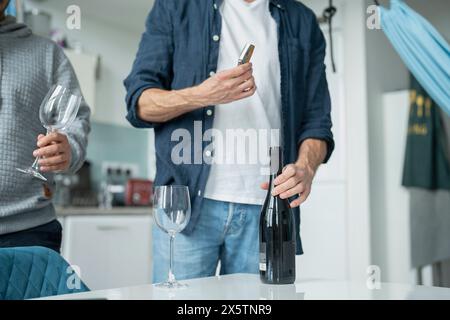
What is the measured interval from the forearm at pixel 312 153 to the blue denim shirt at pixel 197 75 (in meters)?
0.01

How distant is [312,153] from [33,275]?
22.7 inches

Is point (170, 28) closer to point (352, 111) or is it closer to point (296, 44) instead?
point (296, 44)

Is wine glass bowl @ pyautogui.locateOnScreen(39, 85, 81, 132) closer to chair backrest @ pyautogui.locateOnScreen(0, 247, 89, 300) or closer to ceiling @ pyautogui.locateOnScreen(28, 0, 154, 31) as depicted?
chair backrest @ pyautogui.locateOnScreen(0, 247, 89, 300)

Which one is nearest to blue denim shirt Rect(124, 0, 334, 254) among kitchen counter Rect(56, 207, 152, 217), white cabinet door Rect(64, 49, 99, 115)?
kitchen counter Rect(56, 207, 152, 217)

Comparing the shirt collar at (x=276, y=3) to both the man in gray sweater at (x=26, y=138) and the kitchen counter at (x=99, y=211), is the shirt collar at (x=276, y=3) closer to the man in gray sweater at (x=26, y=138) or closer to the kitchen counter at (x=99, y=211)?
the man in gray sweater at (x=26, y=138)

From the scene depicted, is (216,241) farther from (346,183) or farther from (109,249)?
(346,183)

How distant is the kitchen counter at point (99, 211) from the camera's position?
2398 mm

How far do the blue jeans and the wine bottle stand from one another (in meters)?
0.14

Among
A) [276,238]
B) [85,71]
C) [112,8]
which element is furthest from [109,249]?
[276,238]

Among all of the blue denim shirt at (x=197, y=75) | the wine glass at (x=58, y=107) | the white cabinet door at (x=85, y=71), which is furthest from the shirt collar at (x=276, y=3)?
the white cabinet door at (x=85, y=71)

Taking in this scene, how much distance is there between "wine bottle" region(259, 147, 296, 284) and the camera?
2.63 ft

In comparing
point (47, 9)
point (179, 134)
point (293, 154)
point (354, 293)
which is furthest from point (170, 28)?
point (47, 9)

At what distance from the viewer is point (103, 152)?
326 cm

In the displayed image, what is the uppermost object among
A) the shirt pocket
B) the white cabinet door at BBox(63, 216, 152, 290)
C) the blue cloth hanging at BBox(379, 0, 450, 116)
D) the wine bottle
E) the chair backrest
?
the blue cloth hanging at BBox(379, 0, 450, 116)
